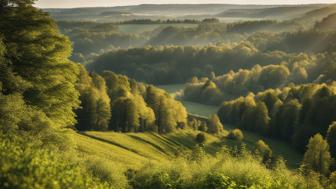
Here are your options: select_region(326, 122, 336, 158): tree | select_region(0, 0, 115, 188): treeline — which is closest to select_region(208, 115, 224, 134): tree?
select_region(326, 122, 336, 158): tree

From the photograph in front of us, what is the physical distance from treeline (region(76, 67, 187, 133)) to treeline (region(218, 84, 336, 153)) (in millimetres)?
28258

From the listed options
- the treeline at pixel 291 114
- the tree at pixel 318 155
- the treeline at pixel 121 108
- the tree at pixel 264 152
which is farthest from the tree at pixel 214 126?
the tree at pixel 318 155

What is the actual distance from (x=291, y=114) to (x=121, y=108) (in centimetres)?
5596

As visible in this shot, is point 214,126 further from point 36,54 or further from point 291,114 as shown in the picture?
point 36,54

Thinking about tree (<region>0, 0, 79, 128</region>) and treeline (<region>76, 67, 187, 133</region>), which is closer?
tree (<region>0, 0, 79, 128</region>)

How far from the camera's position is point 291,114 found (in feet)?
504

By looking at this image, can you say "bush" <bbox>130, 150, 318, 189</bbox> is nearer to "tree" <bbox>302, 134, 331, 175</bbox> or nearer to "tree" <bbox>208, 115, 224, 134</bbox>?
"tree" <bbox>302, 134, 331, 175</bbox>

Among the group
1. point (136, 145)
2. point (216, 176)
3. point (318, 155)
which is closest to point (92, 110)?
point (136, 145)

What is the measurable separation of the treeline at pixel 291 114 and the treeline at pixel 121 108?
28.3 metres

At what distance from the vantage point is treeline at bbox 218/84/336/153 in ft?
465

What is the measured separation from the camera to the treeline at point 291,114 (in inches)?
5576

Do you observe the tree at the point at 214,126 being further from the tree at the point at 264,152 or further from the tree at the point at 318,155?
the tree at the point at 318,155

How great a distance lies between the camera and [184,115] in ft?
470

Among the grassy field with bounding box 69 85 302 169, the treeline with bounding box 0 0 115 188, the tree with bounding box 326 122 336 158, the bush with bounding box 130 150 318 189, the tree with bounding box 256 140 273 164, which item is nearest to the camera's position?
the bush with bounding box 130 150 318 189
